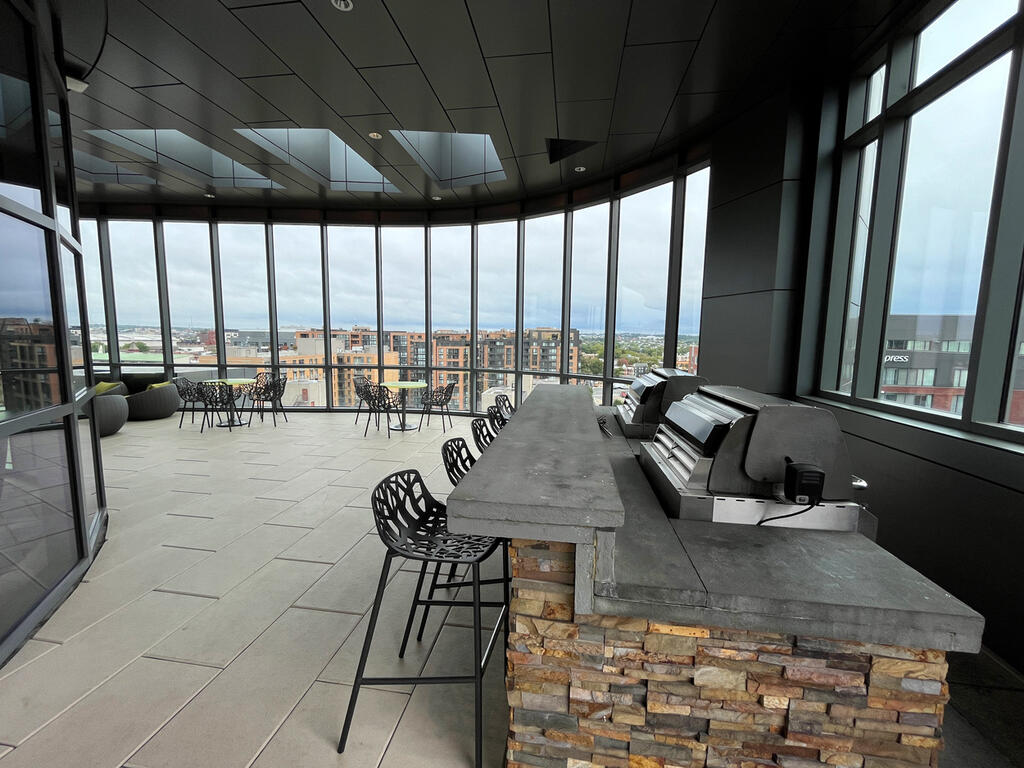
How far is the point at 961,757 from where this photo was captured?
62.7 inches

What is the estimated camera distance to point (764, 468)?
5.41 feet

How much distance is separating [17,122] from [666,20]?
3.46 m

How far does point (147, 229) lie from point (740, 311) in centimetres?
917

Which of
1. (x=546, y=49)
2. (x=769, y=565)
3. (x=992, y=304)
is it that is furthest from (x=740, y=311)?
(x=769, y=565)

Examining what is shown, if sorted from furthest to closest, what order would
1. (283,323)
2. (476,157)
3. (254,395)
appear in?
(283,323)
(254,395)
(476,157)

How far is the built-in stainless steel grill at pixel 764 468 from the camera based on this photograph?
5.27 feet

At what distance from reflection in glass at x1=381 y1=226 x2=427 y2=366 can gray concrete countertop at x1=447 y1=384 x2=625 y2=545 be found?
6467mm

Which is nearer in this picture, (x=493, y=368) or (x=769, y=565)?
(x=769, y=565)

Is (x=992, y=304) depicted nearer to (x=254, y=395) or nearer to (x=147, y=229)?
(x=254, y=395)

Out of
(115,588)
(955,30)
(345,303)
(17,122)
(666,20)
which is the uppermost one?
(666,20)

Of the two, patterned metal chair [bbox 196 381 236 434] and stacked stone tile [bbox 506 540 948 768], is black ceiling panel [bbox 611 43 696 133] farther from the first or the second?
patterned metal chair [bbox 196 381 236 434]

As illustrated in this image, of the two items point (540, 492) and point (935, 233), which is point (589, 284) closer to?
point (935, 233)

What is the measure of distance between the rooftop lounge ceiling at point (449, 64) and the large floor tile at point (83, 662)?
340 centimetres

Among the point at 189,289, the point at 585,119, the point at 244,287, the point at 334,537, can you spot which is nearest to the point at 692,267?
the point at 585,119
